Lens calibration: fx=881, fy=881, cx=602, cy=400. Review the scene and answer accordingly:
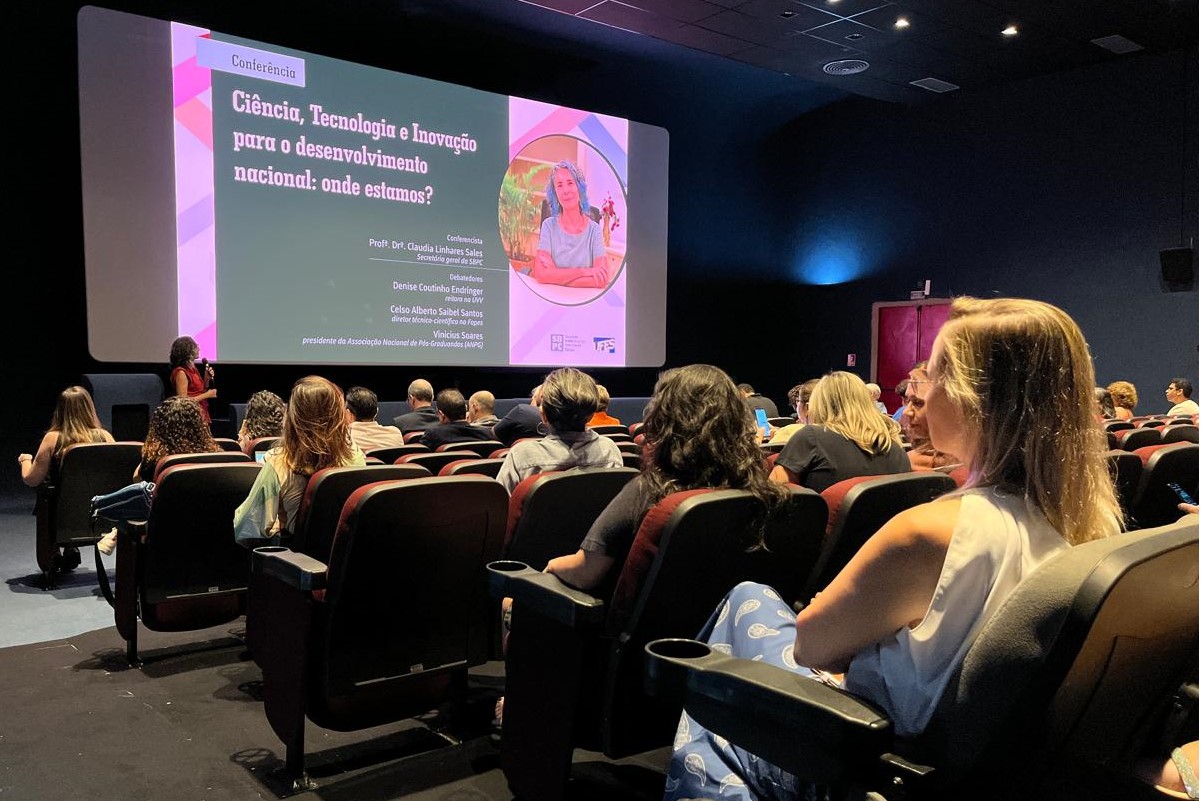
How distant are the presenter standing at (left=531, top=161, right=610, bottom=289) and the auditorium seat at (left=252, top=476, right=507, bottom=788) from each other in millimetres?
7325

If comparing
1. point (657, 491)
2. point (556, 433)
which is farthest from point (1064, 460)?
point (556, 433)

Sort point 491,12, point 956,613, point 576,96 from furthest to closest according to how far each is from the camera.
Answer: point 576,96, point 491,12, point 956,613

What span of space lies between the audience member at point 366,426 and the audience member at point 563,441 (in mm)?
1494

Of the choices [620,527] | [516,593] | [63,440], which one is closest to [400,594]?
[516,593]

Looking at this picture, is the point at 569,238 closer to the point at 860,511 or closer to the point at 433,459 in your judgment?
the point at 433,459

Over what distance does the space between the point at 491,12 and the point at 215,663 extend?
25.4 ft

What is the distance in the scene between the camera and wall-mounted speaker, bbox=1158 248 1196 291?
9242 mm

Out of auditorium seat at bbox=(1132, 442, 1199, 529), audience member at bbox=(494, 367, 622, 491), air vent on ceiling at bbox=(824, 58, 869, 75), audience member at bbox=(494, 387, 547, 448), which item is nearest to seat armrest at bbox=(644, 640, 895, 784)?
audience member at bbox=(494, 367, 622, 491)

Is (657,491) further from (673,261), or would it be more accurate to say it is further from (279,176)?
(673,261)

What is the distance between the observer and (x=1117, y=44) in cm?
941

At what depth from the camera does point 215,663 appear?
10.8 feet

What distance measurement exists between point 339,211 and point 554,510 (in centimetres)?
639

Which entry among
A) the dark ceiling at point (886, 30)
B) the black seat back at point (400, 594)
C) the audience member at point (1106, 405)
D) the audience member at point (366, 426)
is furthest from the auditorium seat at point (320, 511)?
the dark ceiling at point (886, 30)

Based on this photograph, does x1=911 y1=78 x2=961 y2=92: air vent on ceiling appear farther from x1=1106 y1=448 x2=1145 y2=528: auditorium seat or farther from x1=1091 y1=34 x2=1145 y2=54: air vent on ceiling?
x1=1106 y1=448 x2=1145 y2=528: auditorium seat
